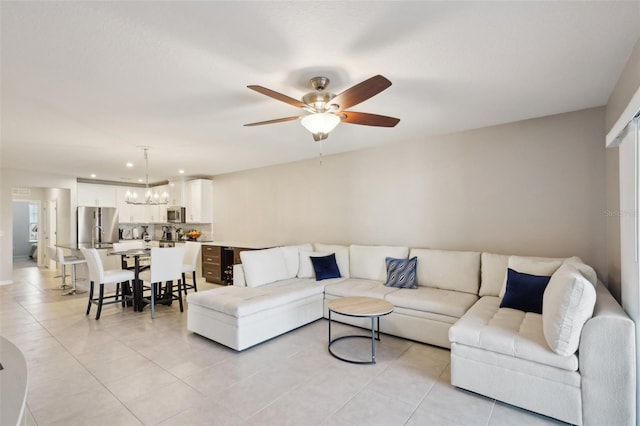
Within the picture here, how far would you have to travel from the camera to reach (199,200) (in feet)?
24.2

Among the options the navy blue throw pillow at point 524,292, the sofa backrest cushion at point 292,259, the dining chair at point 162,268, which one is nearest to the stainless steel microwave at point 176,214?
the dining chair at point 162,268

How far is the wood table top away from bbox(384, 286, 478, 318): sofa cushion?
27cm

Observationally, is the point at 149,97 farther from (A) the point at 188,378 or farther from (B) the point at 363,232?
(B) the point at 363,232

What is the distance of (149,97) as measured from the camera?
2.81m

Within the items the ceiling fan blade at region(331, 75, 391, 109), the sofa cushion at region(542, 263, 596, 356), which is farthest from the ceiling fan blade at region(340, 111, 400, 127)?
the sofa cushion at region(542, 263, 596, 356)

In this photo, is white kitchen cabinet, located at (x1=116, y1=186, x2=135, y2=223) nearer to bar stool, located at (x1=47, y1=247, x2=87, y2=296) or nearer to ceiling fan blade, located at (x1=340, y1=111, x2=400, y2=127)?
bar stool, located at (x1=47, y1=247, x2=87, y2=296)

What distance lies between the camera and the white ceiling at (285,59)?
172 cm

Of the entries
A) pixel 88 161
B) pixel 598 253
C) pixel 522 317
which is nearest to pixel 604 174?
pixel 598 253

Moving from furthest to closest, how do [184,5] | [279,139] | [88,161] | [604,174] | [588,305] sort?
[88,161] < [279,139] < [604,174] < [588,305] < [184,5]

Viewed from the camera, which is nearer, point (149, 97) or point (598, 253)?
point (149, 97)

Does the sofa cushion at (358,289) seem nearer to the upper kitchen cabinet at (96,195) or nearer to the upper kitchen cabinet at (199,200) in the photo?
the upper kitchen cabinet at (199,200)

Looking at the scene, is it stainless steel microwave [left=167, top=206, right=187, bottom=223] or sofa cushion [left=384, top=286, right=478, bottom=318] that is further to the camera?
stainless steel microwave [left=167, top=206, right=187, bottom=223]

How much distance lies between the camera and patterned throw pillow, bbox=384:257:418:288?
394cm

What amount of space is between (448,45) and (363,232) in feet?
10.8
